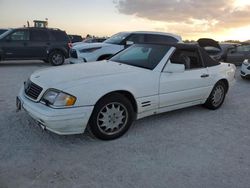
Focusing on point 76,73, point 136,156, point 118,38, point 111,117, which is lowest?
point 136,156

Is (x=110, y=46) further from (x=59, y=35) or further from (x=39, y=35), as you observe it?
(x=39, y=35)

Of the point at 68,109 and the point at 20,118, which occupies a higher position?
the point at 68,109

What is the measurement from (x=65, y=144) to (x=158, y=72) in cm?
190

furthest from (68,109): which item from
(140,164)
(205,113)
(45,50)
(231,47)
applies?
(231,47)

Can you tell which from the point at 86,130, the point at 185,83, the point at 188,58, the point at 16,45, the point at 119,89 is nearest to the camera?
the point at 119,89

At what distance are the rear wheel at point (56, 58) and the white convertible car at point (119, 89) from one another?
27.2ft

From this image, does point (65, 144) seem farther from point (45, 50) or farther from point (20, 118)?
point (45, 50)

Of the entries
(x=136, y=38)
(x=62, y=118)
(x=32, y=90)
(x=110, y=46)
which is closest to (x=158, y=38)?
A: (x=136, y=38)

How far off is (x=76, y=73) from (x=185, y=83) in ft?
6.54

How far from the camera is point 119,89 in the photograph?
390cm

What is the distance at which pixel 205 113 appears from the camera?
5457 mm

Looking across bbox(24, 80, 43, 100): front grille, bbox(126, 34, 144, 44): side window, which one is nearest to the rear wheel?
bbox(126, 34, 144, 44): side window

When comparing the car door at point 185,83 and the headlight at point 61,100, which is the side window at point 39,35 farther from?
the headlight at point 61,100

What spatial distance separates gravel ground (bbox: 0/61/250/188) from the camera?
9.71ft
